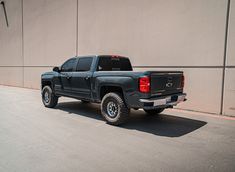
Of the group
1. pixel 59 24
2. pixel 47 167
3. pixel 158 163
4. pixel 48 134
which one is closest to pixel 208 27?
pixel 158 163

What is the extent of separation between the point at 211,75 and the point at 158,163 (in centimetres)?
475

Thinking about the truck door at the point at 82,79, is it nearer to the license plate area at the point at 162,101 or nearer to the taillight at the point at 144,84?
the taillight at the point at 144,84

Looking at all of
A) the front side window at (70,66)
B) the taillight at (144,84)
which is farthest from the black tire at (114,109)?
the front side window at (70,66)

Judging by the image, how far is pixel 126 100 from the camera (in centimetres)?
545

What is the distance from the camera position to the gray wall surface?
699cm

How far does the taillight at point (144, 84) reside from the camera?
16.3 feet

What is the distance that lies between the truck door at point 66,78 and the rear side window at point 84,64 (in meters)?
0.27

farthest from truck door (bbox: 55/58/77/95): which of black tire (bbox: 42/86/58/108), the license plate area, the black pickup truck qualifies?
the license plate area

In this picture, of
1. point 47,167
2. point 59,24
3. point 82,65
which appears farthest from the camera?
point 59,24

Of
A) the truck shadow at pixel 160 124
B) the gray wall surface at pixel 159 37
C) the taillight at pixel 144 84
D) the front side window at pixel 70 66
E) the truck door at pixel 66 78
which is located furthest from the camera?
the front side window at pixel 70 66

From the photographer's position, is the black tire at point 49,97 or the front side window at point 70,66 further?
the black tire at point 49,97

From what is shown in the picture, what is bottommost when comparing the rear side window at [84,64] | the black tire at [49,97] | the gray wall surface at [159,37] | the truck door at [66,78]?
the black tire at [49,97]

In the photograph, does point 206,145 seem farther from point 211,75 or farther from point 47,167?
point 211,75

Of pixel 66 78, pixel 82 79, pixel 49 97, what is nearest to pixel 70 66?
pixel 66 78
